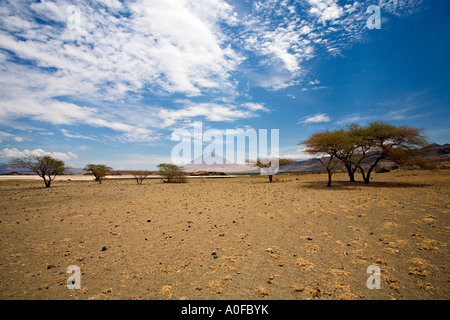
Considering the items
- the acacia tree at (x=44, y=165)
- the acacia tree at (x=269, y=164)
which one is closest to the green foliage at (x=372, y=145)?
the acacia tree at (x=269, y=164)

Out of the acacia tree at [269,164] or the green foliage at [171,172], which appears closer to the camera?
the acacia tree at [269,164]

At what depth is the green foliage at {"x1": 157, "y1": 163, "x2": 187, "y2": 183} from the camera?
117ft

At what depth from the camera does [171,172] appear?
35.8 metres

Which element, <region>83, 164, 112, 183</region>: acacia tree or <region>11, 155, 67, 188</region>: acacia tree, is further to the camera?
<region>83, 164, 112, 183</region>: acacia tree

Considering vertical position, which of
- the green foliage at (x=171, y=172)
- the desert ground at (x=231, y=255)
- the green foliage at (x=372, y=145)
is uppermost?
the green foliage at (x=372, y=145)

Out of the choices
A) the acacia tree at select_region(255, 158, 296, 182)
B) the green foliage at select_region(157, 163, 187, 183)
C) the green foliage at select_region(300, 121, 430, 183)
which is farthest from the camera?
the green foliage at select_region(157, 163, 187, 183)

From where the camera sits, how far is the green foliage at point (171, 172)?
35719mm

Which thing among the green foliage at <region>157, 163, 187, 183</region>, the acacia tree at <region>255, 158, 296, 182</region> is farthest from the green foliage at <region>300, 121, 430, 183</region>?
the green foliage at <region>157, 163, 187, 183</region>

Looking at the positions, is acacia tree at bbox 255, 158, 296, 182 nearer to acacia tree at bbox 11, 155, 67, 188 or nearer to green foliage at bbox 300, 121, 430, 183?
green foliage at bbox 300, 121, 430, 183

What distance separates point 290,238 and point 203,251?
282cm

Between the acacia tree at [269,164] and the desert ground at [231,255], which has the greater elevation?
the acacia tree at [269,164]

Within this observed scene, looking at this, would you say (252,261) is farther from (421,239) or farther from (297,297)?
(421,239)

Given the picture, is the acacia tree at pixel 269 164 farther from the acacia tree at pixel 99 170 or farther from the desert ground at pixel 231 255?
the acacia tree at pixel 99 170
